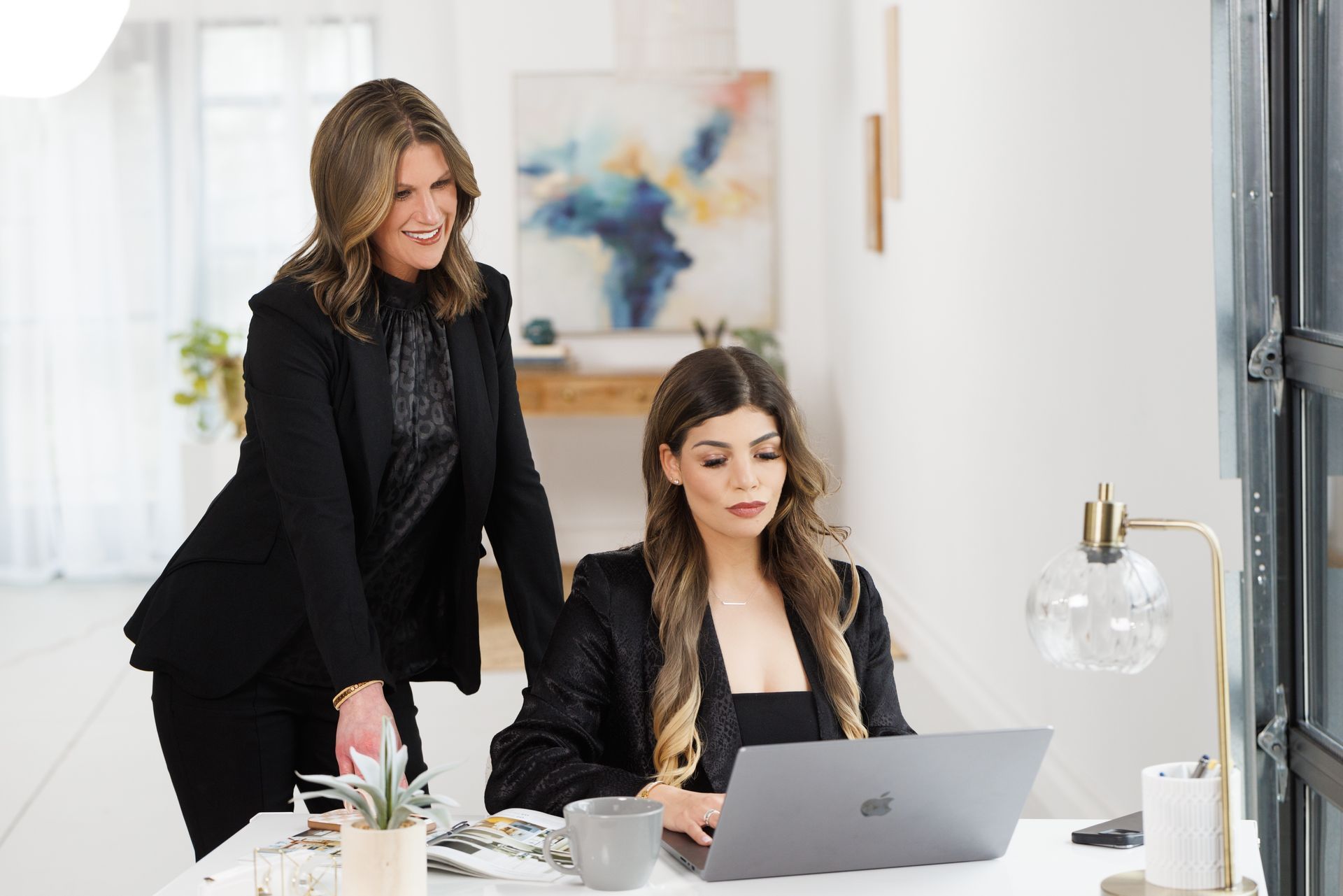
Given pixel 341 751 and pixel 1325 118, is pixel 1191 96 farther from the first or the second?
pixel 341 751

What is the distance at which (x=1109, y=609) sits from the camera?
1106mm

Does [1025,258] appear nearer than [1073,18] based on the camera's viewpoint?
No

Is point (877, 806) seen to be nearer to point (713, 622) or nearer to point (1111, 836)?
point (1111, 836)

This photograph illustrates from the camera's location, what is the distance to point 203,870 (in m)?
1.34

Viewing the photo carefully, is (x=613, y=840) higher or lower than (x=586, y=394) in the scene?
lower

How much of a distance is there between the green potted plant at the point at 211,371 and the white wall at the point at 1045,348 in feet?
8.63

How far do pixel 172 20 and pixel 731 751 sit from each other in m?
5.34

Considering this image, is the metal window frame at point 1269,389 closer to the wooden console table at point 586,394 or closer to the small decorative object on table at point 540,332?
the wooden console table at point 586,394

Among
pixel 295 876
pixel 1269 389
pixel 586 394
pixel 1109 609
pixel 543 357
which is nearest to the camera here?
pixel 1109 609

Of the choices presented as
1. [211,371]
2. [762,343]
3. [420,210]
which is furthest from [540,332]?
[420,210]

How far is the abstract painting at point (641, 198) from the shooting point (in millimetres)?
6098

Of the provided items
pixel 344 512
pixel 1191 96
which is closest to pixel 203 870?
pixel 344 512

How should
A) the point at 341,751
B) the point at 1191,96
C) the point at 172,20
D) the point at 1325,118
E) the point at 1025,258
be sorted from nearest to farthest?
the point at 341,751 → the point at 1325,118 → the point at 1191,96 → the point at 1025,258 → the point at 172,20

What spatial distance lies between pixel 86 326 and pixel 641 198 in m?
2.45
